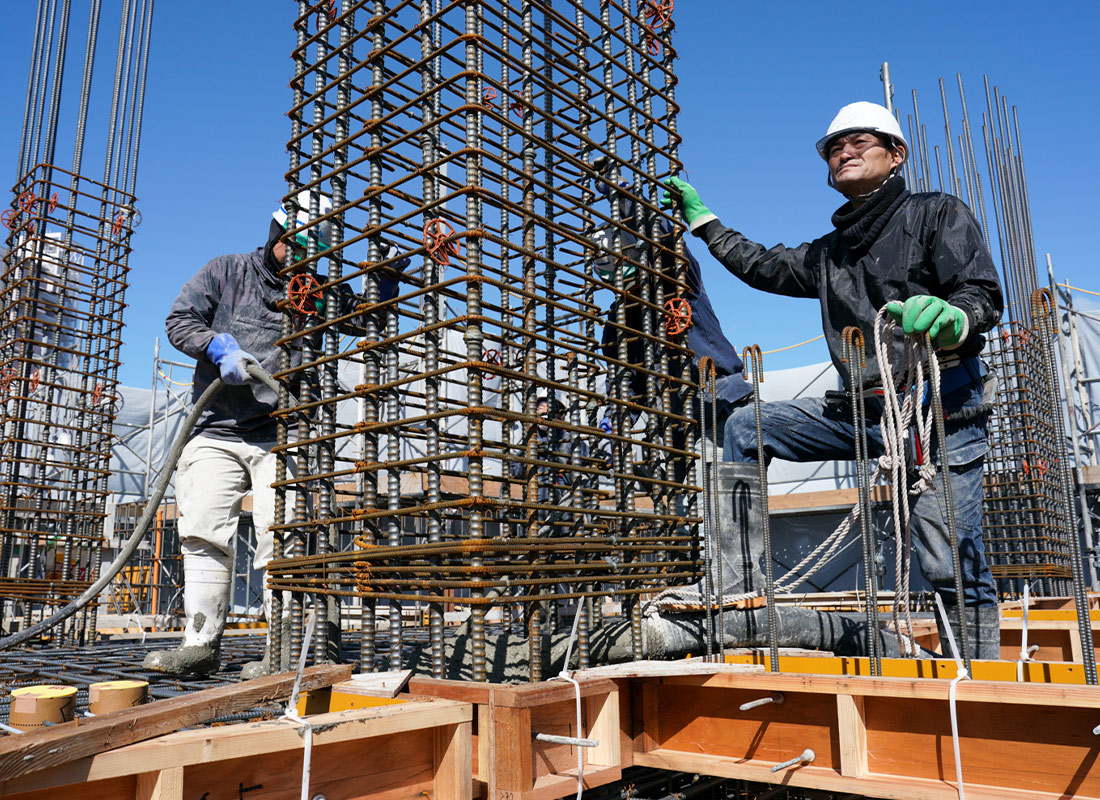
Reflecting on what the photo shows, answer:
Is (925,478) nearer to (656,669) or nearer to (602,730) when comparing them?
(656,669)

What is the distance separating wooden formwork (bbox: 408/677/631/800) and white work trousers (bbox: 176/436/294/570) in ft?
7.56

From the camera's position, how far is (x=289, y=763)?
78.3 inches

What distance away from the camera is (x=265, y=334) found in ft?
16.0

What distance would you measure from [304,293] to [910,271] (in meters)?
2.44

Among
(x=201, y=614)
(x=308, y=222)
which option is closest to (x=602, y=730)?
(x=308, y=222)

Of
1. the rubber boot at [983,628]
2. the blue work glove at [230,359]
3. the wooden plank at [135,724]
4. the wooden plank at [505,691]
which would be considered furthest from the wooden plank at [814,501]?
the wooden plank at [135,724]

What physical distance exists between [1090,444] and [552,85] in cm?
1653

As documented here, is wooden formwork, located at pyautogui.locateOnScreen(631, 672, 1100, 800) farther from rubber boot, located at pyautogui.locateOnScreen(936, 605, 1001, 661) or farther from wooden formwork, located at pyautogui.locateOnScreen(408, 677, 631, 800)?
rubber boot, located at pyautogui.locateOnScreen(936, 605, 1001, 661)

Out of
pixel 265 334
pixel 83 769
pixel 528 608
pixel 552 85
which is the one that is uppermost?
pixel 552 85

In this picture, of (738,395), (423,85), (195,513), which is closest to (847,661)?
(738,395)

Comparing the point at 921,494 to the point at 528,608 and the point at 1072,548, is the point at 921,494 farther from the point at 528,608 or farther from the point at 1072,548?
the point at 528,608

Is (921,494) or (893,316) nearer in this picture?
(893,316)

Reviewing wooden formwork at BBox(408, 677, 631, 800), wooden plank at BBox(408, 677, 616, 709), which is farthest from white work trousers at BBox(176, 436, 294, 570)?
wooden formwork at BBox(408, 677, 631, 800)

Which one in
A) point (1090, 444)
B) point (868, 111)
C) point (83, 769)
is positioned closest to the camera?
point (83, 769)
